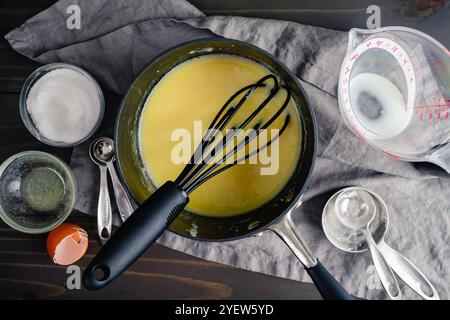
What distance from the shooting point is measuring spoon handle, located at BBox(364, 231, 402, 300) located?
0.77 meters

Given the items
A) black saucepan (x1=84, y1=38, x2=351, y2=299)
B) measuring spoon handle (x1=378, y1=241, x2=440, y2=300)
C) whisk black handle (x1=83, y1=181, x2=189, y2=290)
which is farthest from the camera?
measuring spoon handle (x1=378, y1=241, x2=440, y2=300)

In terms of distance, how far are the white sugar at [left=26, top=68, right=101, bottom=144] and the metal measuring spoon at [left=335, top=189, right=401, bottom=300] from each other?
1.28 ft

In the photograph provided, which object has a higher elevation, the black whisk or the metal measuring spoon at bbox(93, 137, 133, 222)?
the black whisk

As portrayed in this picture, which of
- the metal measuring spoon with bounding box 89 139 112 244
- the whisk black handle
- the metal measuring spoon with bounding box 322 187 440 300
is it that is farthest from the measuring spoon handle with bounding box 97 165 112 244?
the metal measuring spoon with bounding box 322 187 440 300

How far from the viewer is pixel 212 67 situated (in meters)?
0.75

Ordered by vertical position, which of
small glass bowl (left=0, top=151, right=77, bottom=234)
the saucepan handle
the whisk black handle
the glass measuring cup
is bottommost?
small glass bowl (left=0, top=151, right=77, bottom=234)

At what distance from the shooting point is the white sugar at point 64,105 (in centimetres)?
78

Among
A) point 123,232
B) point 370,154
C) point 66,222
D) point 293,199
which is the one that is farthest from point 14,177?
point 370,154

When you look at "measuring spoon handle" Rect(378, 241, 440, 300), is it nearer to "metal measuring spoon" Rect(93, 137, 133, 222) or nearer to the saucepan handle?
the saucepan handle

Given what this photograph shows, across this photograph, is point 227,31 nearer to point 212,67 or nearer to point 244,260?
point 212,67

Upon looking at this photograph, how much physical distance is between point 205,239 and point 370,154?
28 cm

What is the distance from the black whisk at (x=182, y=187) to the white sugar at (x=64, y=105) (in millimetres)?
186

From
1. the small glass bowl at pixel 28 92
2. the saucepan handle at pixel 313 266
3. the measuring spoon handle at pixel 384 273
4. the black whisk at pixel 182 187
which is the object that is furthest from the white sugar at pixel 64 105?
the measuring spoon handle at pixel 384 273

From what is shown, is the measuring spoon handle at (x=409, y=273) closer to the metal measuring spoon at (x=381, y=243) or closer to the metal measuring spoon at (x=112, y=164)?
the metal measuring spoon at (x=381, y=243)
